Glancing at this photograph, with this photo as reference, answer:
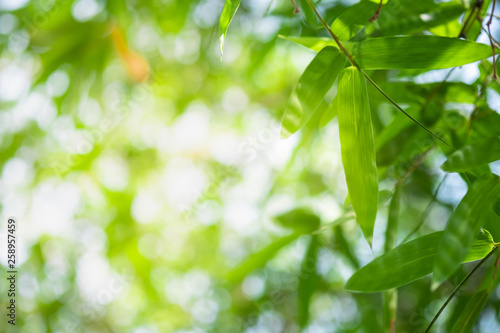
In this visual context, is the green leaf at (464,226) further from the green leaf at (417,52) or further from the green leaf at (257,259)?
the green leaf at (257,259)

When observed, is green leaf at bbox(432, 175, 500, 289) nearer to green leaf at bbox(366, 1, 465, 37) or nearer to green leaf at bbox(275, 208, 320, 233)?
green leaf at bbox(366, 1, 465, 37)

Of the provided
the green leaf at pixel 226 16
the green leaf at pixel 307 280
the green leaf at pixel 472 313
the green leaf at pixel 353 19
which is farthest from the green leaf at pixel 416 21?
the green leaf at pixel 307 280

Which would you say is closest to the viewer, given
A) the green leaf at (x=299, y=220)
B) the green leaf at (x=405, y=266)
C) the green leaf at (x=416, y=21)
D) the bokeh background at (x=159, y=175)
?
the green leaf at (x=405, y=266)

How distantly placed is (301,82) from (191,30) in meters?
1.28

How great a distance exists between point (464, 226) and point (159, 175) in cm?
145

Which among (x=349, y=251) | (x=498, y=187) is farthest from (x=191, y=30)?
(x=498, y=187)

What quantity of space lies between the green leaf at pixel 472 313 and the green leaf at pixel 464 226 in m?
0.13

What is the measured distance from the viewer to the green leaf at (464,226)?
31 centimetres

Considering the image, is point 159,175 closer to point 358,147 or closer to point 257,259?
point 257,259

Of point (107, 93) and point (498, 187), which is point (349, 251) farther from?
point (107, 93)

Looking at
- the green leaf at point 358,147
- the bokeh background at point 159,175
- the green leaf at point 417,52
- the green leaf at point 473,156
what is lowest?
the green leaf at point 473,156

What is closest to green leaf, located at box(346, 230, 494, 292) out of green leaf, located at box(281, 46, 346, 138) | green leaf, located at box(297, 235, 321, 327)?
green leaf, located at box(281, 46, 346, 138)

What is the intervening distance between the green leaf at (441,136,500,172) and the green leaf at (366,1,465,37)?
0.22 meters

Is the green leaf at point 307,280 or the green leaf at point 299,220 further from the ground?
the green leaf at point 299,220
